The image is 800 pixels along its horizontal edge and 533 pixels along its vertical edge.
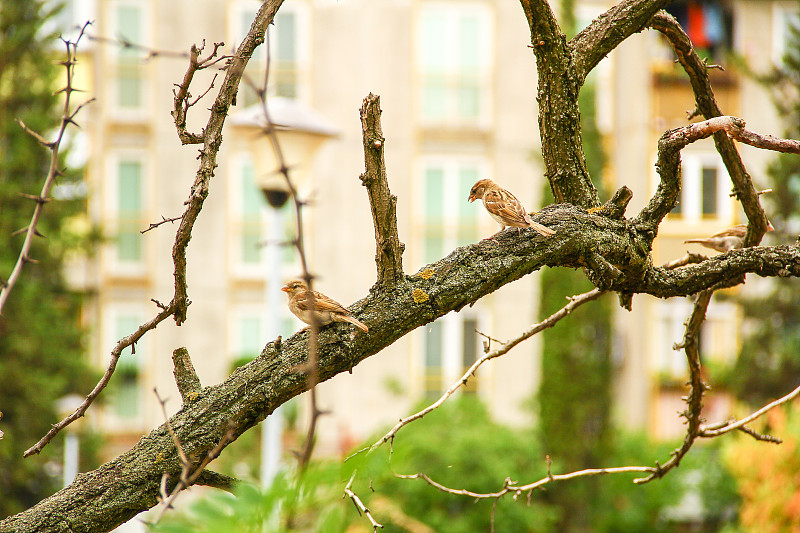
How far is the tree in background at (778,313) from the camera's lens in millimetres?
12500

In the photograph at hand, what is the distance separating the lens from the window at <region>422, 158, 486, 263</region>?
16.7 meters

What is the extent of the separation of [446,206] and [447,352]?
2818mm

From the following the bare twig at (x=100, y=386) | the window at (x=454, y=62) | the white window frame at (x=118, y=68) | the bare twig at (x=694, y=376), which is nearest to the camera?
the bare twig at (x=100, y=386)

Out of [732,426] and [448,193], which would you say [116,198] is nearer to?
[448,193]

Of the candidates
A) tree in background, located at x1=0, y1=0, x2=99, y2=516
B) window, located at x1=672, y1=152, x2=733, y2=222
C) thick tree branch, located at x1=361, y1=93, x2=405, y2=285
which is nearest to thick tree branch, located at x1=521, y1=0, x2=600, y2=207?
thick tree branch, located at x1=361, y1=93, x2=405, y2=285

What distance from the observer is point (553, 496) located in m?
13.2

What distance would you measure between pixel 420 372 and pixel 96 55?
29.2ft

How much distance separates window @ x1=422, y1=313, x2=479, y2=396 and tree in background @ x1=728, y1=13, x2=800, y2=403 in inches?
207

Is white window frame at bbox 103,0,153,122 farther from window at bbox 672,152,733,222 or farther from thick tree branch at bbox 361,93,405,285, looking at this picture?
thick tree branch at bbox 361,93,405,285

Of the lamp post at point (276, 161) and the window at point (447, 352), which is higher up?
the lamp post at point (276, 161)

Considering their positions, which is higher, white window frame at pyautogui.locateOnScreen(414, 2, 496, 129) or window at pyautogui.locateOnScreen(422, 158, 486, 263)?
white window frame at pyautogui.locateOnScreen(414, 2, 496, 129)

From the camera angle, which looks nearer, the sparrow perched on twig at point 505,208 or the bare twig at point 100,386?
the bare twig at point 100,386

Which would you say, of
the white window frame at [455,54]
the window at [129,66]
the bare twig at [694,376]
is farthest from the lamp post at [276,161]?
the window at [129,66]

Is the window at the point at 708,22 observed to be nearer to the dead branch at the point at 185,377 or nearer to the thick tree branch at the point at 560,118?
the thick tree branch at the point at 560,118
